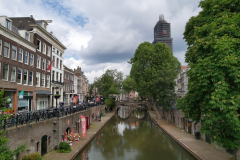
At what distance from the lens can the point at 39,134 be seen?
14.7 meters

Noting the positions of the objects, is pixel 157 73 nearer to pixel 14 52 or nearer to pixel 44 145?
pixel 14 52

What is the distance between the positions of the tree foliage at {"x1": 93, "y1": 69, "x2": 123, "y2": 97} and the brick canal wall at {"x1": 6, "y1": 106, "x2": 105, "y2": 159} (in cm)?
3651

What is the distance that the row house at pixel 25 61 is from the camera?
20938 mm

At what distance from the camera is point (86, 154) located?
738 inches

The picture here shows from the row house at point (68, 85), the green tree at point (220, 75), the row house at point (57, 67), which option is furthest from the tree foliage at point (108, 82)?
the green tree at point (220, 75)

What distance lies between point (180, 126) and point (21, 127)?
2796cm

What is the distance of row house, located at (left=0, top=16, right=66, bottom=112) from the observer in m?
20.9

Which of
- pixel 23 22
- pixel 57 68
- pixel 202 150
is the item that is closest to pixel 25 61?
pixel 23 22

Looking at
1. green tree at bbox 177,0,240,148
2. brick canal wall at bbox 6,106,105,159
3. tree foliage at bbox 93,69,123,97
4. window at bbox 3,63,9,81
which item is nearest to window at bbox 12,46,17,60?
window at bbox 3,63,9,81

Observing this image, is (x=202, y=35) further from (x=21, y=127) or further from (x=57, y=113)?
(x=57, y=113)

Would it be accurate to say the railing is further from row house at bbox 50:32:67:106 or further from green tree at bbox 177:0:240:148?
row house at bbox 50:32:67:106

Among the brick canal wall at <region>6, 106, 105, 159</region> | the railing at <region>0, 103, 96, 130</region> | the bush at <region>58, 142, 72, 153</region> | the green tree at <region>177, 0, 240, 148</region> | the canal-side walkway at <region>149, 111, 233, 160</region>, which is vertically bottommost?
the canal-side walkway at <region>149, 111, 233, 160</region>

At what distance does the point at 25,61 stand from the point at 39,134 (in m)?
14.4

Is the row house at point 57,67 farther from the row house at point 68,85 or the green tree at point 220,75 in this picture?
the green tree at point 220,75
